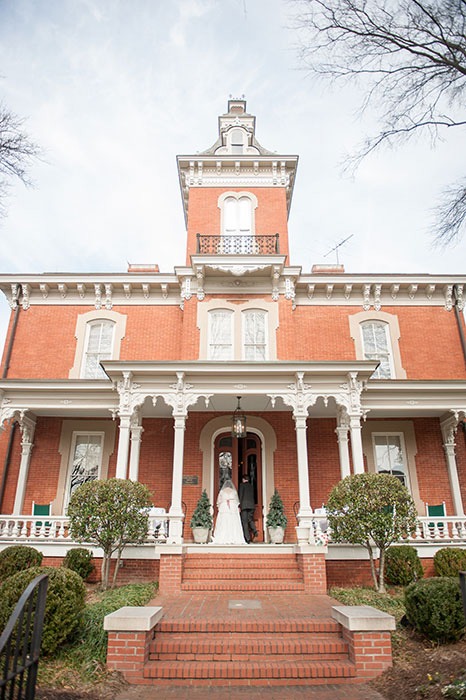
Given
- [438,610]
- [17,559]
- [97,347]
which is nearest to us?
[438,610]

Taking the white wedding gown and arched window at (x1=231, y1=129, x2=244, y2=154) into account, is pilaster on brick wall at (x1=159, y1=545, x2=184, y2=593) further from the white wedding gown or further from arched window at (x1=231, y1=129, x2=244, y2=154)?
arched window at (x1=231, y1=129, x2=244, y2=154)

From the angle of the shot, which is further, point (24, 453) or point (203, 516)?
point (24, 453)

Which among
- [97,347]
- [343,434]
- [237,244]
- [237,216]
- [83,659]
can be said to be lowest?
[83,659]

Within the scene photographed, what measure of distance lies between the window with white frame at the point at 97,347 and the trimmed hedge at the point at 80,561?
6.10 meters

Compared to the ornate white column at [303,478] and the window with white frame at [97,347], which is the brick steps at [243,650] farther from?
the window with white frame at [97,347]

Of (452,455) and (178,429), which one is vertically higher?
(178,429)

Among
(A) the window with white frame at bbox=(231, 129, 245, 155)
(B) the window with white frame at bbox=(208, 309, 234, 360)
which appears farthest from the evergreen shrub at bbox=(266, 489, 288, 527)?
(A) the window with white frame at bbox=(231, 129, 245, 155)

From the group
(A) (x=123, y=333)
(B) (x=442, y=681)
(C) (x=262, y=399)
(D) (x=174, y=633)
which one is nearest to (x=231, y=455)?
(C) (x=262, y=399)

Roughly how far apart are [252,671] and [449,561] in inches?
277

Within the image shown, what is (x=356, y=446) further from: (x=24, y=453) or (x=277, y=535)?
(x=24, y=453)

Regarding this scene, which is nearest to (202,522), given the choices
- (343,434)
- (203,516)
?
(203,516)

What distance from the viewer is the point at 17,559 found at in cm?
1032

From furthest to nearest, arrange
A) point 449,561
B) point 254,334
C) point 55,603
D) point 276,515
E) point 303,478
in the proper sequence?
1. point 254,334
2. point 276,515
3. point 303,478
4. point 449,561
5. point 55,603

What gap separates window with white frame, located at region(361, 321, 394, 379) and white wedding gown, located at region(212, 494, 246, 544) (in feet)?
21.9
